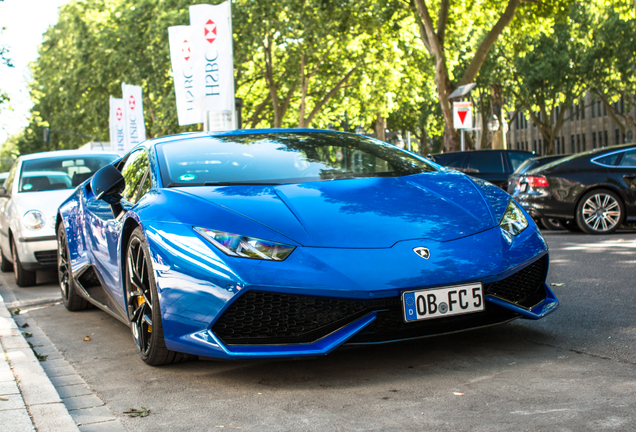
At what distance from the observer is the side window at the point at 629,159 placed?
1156 centimetres

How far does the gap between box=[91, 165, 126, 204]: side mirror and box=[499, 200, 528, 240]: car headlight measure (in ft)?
7.91

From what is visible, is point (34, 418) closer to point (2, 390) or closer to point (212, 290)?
point (2, 390)

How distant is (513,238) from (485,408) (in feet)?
3.59

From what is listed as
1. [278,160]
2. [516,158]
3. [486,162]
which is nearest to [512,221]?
[278,160]

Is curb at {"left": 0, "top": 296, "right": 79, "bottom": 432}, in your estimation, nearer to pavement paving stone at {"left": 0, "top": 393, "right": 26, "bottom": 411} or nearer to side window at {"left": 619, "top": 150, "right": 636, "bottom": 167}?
pavement paving stone at {"left": 0, "top": 393, "right": 26, "bottom": 411}

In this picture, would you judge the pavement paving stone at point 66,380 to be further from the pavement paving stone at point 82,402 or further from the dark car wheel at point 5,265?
the dark car wheel at point 5,265

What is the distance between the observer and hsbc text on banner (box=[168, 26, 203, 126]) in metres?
15.9

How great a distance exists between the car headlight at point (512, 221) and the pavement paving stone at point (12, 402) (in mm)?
2436

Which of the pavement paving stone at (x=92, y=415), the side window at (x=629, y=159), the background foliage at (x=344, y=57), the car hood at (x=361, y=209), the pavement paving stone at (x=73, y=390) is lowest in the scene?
the pavement paving stone at (x=73, y=390)

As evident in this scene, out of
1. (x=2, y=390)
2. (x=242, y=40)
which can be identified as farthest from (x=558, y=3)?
(x=2, y=390)

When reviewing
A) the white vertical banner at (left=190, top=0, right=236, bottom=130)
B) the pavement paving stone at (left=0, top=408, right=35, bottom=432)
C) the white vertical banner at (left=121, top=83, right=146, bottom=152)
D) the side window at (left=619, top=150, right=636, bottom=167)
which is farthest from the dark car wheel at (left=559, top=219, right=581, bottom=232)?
the white vertical banner at (left=121, top=83, right=146, bottom=152)

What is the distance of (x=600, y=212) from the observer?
11.5m

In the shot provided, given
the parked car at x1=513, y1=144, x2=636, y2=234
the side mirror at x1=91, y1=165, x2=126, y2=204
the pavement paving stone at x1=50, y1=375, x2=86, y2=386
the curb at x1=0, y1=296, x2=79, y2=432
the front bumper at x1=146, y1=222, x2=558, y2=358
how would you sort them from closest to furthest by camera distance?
the curb at x1=0, y1=296, x2=79, y2=432 → the front bumper at x1=146, y1=222, x2=558, y2=358 → the pavement paving stone at x1=50, y1=375, x2=86, y2=386 → the side mirror at x1=91, y1=165, x2=126, y2=204 → the parked car at x1=513, y1=144, x2=636, y2=234

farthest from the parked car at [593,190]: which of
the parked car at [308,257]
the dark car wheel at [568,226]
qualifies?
the parked car at [308,257]
